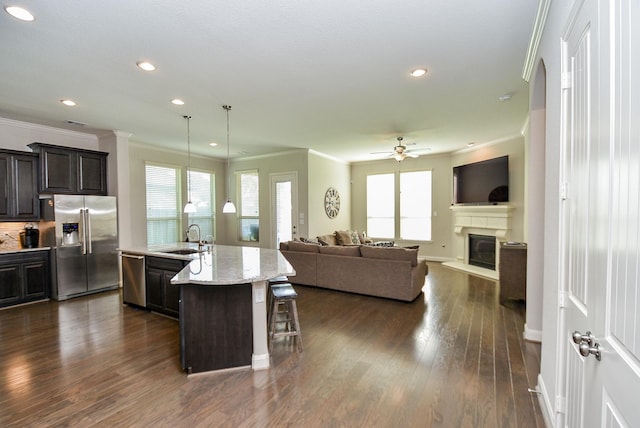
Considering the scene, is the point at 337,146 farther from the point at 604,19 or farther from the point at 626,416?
the point at 626,416

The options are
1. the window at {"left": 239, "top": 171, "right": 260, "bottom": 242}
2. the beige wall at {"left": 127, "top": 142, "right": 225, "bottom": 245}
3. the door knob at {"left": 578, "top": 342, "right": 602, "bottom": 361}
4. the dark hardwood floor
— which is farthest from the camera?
the window at {"left": 239, "top": 171, "right": 260, "bottom": 242}

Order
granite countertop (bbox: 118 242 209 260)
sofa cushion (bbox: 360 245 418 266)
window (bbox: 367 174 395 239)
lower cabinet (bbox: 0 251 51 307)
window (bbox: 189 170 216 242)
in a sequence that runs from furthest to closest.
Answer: window (bbox: 367 174 395 239)
window (bbox: 189 170 216 242)
sofa cushion (bbox: 360 245 418 266)
lower cabinet (bbox: 0 251 51 307)
granite countertop (bbox: 118 242 209 260)

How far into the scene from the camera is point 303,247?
539cm

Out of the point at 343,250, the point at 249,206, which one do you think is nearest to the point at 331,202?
the point at 249,206

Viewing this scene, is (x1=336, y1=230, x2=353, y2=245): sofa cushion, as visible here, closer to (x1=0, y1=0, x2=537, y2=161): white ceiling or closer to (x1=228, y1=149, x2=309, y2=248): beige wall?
(x1=228, y1=149, x2=309, y2=248): beige wall

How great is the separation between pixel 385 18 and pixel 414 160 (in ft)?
20.5

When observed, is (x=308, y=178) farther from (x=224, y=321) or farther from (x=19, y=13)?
(x=19, y=13)

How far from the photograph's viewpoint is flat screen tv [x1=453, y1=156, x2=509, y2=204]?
6.07m

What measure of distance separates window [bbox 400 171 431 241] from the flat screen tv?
0.89 m

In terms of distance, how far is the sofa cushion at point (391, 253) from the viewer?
438 cm

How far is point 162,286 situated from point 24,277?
2412mm

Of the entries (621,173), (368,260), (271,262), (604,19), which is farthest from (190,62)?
(368,260)

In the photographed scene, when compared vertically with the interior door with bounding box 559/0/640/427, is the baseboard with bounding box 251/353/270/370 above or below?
below

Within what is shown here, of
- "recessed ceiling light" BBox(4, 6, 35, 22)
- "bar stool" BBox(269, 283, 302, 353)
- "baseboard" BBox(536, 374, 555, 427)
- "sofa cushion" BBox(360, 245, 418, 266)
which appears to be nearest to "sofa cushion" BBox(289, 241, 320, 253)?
"sofa cushion" BBox(360, 245, 418, 266)
